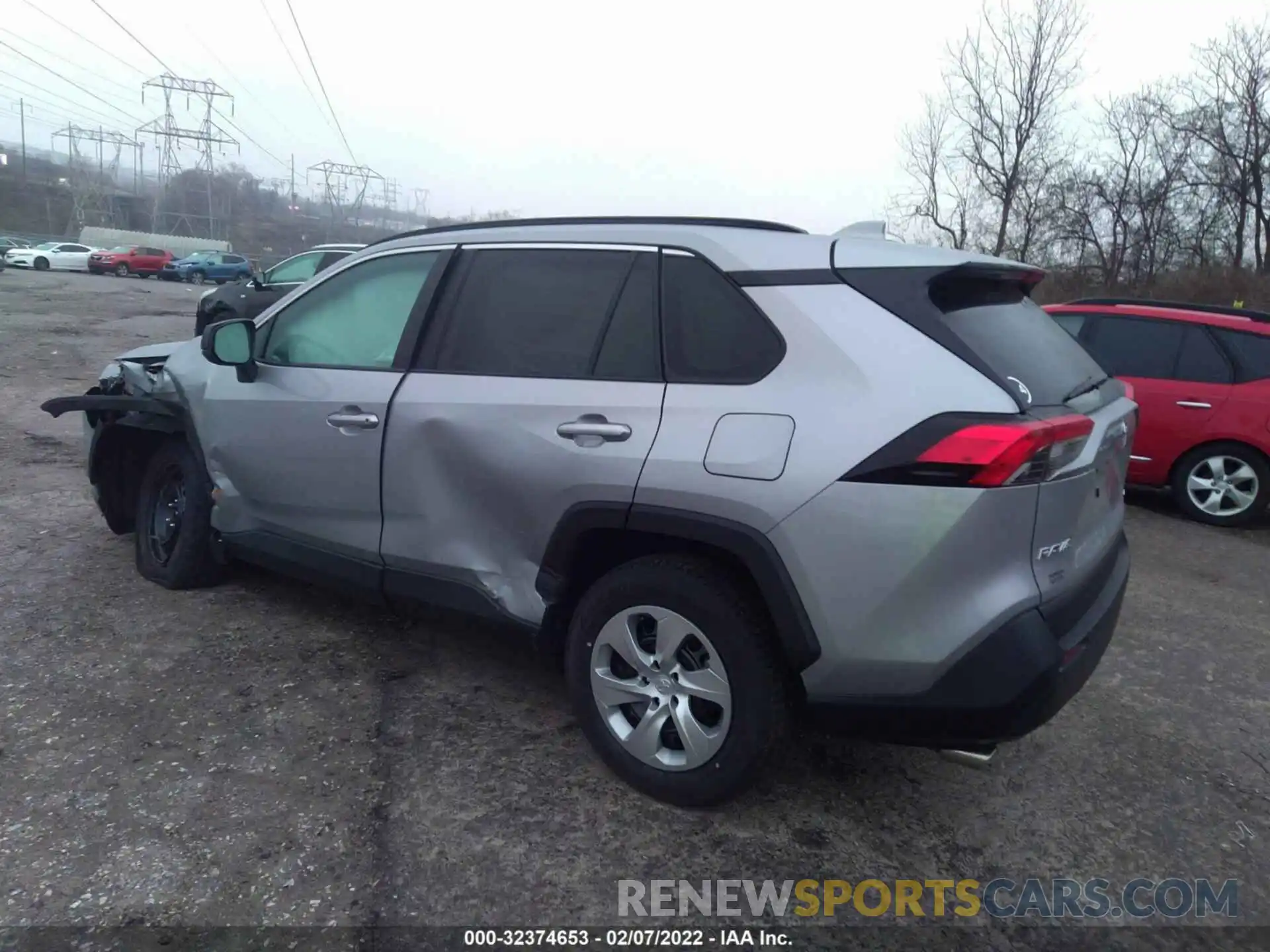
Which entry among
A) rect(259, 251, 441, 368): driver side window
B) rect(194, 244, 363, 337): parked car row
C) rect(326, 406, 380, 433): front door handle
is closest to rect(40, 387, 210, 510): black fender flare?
rect(259, 251, 441, 368): driver side window

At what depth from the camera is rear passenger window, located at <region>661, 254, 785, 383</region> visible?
9.32 ft

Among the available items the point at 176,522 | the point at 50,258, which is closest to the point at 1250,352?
the point at 176,522

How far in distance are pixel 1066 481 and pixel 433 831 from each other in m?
2.07

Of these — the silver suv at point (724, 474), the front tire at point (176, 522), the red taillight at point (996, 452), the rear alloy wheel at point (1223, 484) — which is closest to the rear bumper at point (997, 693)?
the silver suv at point (724, 474)

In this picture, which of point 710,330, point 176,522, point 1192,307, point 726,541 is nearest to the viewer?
point 726,541

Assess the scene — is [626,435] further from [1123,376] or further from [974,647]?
[1123,376]

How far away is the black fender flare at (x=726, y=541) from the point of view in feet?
8.78

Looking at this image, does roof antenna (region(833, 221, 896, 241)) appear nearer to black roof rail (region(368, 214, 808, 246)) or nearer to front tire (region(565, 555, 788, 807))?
black roof rail (region(368, 214, 808, 246))

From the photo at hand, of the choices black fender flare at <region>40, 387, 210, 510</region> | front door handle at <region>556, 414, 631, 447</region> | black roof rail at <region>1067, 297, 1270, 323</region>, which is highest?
black roof rail at <region>1067, 297, 1270, 323</region>

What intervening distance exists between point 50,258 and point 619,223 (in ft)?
152

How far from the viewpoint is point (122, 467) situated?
16.4ft

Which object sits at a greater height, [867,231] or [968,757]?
[867,231]

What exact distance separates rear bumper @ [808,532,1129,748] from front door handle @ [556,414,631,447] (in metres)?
0.99

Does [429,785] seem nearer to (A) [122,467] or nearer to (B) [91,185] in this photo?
(A) [122,467]
